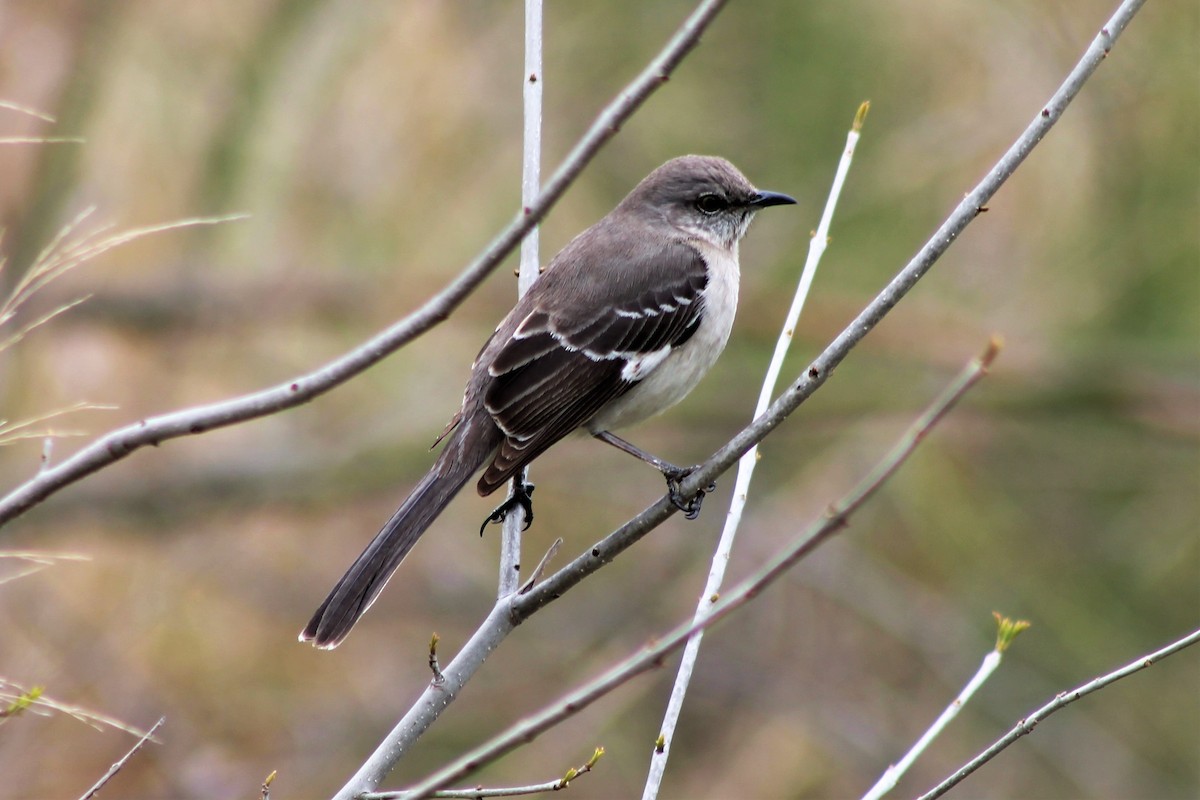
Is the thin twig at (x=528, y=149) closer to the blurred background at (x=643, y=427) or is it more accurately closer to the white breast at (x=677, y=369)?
the white breast at (x=677, y=369)

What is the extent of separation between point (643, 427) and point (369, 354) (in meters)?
5.70

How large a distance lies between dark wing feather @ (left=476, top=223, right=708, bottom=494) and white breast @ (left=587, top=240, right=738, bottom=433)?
4cm

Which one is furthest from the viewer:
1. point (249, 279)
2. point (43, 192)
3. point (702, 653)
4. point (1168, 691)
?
point (702, 653)

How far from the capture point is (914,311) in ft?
23.1

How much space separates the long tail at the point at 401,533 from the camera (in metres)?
3.54

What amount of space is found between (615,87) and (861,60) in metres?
1.57

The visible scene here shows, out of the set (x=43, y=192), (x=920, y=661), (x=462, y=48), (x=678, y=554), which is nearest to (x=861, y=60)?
(x=462, y=48)

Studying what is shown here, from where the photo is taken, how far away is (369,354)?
2051mm

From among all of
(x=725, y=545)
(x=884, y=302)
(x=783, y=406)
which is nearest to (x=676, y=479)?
(x=725, y=545)

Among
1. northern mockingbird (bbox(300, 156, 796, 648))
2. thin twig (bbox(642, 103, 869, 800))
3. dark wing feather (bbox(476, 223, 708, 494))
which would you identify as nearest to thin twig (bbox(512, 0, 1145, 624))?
thin twig (bbox(642, 103, 869, 800))

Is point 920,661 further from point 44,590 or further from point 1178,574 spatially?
point 44,590

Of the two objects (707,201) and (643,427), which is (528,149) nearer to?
(707,201)

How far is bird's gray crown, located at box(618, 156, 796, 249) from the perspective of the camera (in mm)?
5250

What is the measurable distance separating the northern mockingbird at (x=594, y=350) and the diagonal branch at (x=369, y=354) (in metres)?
1.84
